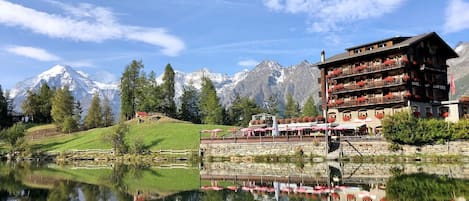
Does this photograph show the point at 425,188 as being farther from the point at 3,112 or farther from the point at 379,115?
the point at 3,112

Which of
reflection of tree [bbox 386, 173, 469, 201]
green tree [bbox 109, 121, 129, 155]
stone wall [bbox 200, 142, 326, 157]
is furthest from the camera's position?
green tree [bbox 109, 121, 129, 155]

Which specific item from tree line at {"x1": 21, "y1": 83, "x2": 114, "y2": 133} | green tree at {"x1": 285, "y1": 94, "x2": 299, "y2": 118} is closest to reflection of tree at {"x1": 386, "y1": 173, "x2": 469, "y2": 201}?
tree line at {"x1": 21, "y1": 83, "x2": 114, "y2": 133}

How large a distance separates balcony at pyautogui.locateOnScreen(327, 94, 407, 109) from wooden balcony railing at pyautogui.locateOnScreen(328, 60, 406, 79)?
3872 millimetres

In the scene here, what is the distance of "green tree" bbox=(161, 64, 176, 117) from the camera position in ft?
385

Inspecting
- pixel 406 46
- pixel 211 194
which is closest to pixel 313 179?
pixel 211 194

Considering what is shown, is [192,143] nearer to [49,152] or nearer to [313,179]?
[49,152]

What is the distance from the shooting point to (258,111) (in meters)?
123

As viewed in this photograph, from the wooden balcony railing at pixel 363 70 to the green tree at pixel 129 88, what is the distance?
59.1m

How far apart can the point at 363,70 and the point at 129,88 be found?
6649 centimetres

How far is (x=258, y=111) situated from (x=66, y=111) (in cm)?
5010

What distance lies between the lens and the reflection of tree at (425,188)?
26.9m

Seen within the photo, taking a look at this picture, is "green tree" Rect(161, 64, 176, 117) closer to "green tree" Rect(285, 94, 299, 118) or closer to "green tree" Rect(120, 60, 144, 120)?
"green tree" Rect(120, 60, 144, 120)

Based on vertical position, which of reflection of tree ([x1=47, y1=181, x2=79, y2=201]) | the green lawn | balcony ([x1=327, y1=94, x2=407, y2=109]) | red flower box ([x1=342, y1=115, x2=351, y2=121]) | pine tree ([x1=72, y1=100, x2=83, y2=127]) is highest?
pine tree ([x1=72, y1=100, x2=83, y2=127])

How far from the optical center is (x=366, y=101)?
67438 mm
